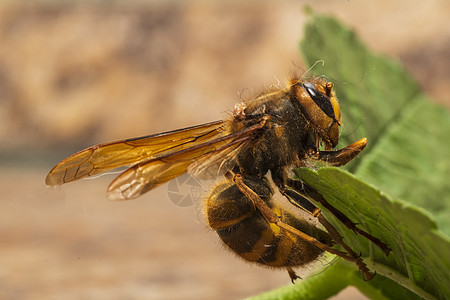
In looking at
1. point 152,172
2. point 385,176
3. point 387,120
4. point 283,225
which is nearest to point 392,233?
point 283,225

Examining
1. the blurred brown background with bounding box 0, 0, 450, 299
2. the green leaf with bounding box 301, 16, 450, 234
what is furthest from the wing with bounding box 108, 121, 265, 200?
the blurred brown background with bounding box 0, 0, 450, 299

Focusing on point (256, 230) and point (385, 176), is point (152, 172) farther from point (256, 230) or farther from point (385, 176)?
point (385, 176)

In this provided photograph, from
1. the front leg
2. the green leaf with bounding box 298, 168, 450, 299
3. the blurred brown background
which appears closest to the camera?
the green leaf with bounding box 298, 168, 450, 299

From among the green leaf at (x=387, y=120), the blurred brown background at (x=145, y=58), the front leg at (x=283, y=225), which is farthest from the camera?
the blurred brown background at (x=145, y=58)

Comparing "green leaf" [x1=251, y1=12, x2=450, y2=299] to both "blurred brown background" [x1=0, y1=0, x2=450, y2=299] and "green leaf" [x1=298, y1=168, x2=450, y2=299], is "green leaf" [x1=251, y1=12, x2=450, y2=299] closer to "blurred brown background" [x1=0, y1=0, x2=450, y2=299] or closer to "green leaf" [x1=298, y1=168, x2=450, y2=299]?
"green leaf" [x1=298, y1=168, x2=450, y2=299]

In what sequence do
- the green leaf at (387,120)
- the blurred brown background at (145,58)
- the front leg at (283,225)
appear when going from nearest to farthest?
the front leg at (283,225)
the green leaf at (387,120)
the blurred brown background at (145,58)

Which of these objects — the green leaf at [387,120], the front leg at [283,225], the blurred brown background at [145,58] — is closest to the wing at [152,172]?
the front leg at [283,225]

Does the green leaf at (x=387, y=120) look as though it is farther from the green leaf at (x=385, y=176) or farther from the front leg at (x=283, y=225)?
the front leg at (x=283, y=225)

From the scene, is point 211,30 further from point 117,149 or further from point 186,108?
point 117,149
